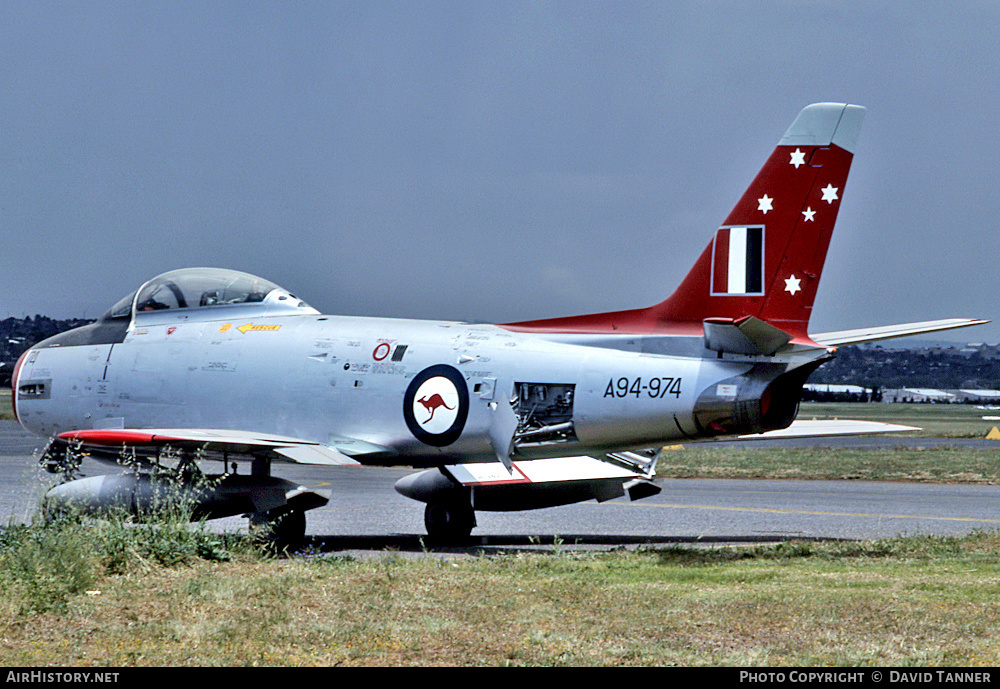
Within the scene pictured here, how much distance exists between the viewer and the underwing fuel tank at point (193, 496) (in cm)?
1327

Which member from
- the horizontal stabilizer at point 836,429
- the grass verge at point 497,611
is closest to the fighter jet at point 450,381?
the grass verge at point 497,611

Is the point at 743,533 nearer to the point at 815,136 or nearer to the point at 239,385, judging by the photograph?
the point at 815,136

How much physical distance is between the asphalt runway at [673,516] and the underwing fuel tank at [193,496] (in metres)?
0.60

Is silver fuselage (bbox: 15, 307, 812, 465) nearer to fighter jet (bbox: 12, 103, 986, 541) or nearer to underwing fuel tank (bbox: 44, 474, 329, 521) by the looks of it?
fighter jet (bbox: 12, 103, 986, 541)

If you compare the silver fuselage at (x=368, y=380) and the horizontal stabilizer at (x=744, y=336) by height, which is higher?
the horizontal stabilizer at (x=744, y=336)

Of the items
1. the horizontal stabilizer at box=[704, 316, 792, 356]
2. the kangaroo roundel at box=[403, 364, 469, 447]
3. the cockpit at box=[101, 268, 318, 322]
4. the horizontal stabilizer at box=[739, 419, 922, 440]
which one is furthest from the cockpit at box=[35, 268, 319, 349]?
the horizontal stabilizer at box=[739, 419, 922, 440]

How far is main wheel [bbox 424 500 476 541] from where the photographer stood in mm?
14719

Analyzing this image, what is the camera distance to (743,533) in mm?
15383

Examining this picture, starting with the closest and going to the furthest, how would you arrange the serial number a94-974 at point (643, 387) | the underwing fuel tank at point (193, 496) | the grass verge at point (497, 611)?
the grass verge at point (497, 611), the serial number a94-974 at point (643, 387), the underwing fuel tank at point (193, 496)

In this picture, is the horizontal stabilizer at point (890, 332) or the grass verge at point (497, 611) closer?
the grass verge at point (497, 611)

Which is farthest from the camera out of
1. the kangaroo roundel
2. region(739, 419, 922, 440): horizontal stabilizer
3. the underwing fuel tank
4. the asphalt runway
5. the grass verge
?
region(739, 419, 922, 440): horizontal stabilizer

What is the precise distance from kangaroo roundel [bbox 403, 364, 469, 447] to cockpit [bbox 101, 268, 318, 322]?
2.57 meters

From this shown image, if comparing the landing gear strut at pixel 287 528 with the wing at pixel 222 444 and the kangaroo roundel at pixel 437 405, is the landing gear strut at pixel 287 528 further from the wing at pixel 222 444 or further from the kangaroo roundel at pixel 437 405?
the kangaroo roundel at pixel 437 405

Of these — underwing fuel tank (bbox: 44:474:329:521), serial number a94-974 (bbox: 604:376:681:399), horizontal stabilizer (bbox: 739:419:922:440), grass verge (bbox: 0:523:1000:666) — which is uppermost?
serial number a94-974 (bbox: 604:376:681:399)
